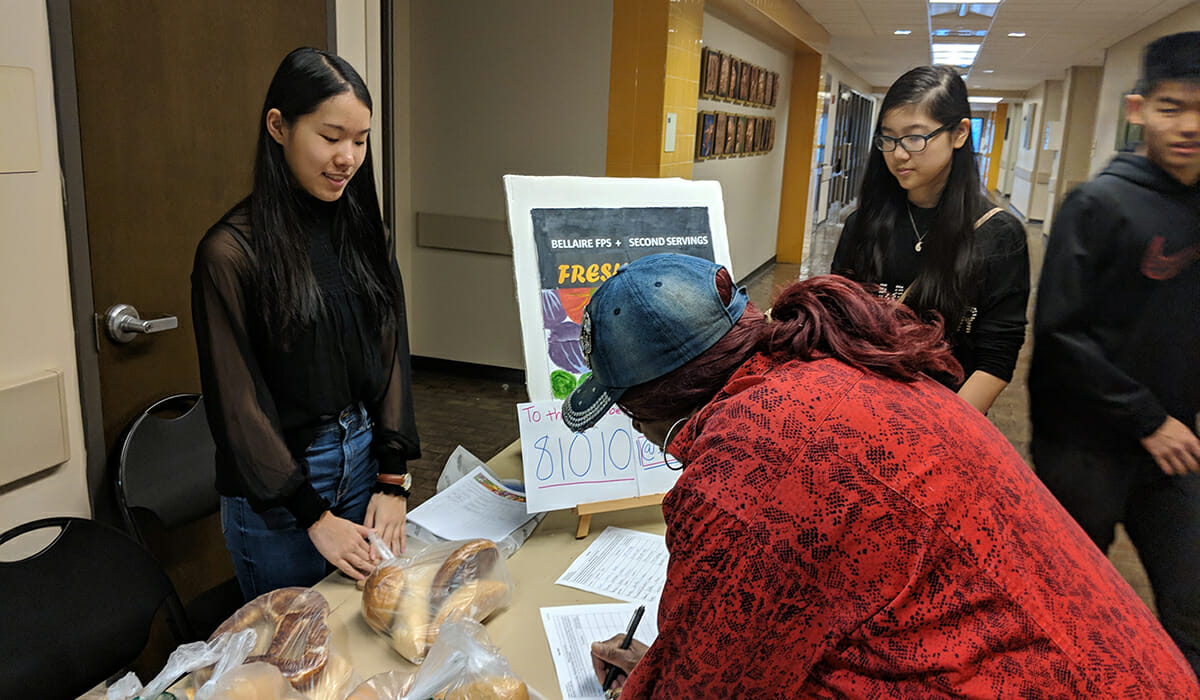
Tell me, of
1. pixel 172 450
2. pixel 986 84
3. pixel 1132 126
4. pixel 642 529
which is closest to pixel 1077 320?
pixel 1132 126

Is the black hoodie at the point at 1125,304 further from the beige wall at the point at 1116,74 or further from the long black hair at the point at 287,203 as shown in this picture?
the beige wall at the point at 1116,74

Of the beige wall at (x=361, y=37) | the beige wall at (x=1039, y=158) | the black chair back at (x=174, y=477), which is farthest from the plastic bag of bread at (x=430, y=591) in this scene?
the beige wall at (x=1039, y=158)

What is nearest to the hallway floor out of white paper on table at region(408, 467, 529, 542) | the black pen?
white paper on table at region(408, 467, 529, 542)

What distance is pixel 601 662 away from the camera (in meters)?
1.11

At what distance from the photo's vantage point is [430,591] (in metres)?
1.24

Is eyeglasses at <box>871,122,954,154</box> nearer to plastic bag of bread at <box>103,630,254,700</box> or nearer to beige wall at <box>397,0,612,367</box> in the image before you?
plastic bag of bread at <box>103,630,254,700</box>

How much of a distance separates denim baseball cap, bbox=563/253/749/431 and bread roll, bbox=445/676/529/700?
0.42m

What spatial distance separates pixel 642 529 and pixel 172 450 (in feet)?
3.81

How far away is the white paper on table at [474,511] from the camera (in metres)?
1.58

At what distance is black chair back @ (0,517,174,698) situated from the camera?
126cm

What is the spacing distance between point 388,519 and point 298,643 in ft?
1.42

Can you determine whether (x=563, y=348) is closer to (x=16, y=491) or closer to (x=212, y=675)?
(x=212, y=675)

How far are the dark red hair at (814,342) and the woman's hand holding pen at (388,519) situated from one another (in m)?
0.81

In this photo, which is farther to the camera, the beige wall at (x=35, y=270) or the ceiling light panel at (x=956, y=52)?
the ceiling light panel at (x=956, y=52)
